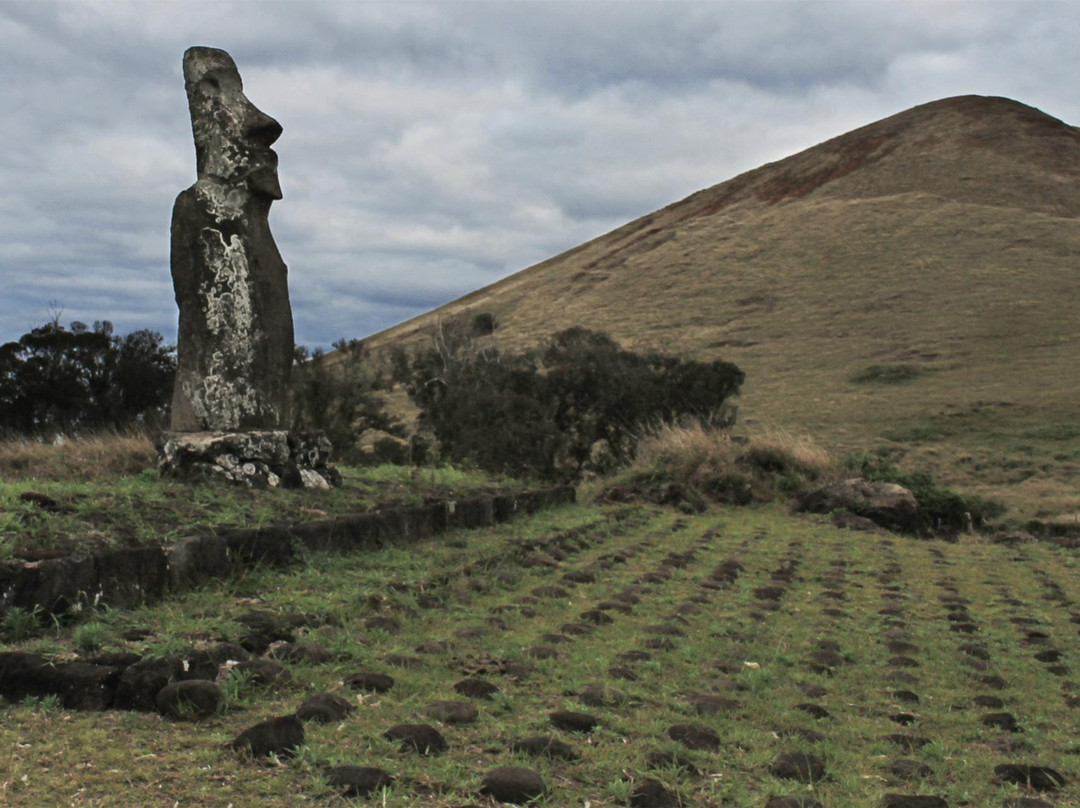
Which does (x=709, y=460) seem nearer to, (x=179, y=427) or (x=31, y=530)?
(x=179, y=427)

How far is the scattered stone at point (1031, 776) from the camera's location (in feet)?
11.7

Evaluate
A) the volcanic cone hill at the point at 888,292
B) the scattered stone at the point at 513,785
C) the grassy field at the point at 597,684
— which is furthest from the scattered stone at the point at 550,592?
the volcanic cone hill at the point at 888,292

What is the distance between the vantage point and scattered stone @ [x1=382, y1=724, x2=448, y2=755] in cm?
337

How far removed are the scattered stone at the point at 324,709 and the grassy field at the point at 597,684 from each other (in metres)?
0.06

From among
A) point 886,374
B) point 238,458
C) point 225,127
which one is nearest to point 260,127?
point 225,127

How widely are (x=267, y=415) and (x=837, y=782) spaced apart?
20.5ft

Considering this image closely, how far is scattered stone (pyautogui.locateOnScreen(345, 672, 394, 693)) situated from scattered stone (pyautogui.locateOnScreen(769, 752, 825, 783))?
1.53m

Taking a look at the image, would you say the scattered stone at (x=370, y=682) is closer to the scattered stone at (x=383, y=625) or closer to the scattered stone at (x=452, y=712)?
the scattered stone at (x=452, y=712)

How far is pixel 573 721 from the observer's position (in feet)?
12.3

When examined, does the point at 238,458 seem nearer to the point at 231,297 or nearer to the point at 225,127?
the point at 231,297

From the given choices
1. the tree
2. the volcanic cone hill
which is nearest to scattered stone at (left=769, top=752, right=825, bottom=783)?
the tree

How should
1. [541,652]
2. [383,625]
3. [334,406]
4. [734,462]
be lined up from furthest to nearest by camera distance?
[334,406] → [734,462] → [383,625] → [541,652]

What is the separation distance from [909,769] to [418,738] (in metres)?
1.74

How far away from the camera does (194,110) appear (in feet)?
28.8
